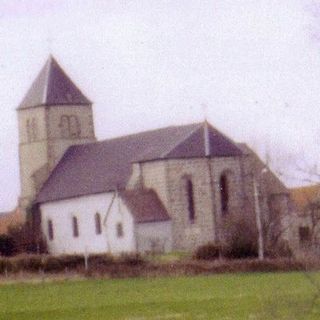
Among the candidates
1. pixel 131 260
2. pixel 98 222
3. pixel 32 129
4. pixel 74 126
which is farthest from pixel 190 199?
pixel 131 260

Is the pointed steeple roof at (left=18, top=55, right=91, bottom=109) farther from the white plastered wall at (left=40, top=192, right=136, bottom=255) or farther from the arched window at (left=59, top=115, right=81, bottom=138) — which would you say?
the white plastered wall at (left=40, top=192, right=136, bottom=255)

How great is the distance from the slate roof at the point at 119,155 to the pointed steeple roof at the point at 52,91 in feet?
11.6

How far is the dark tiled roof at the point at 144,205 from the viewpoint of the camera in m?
76.1

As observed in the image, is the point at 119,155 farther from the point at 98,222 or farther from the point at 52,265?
the point at 52,265

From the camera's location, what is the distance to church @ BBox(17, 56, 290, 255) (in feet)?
251

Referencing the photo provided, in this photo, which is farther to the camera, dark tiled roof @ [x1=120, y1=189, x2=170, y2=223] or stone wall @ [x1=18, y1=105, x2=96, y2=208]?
stone wall @ [x1=18, y1=105, x2=96, y2=208]

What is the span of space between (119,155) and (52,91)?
9.43 meters

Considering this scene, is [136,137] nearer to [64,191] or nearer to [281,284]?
[64,191]

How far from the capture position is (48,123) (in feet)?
297

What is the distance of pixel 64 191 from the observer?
8538cm

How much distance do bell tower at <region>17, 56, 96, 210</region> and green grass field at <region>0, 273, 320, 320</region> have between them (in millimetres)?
44182

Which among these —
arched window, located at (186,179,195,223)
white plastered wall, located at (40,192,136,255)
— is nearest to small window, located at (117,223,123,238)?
white plastered wall, located at (40,192,136,255)

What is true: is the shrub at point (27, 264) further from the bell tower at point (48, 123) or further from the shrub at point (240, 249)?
the bell tower at point (48, 123)

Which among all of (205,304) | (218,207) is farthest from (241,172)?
(205,304)
